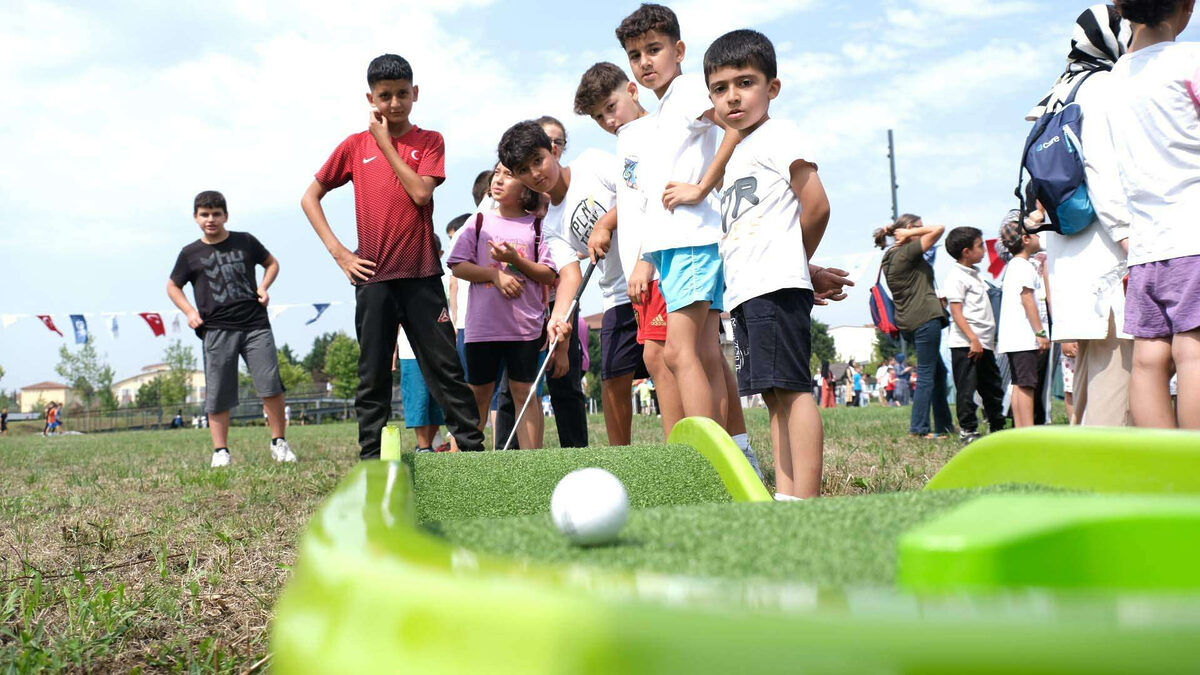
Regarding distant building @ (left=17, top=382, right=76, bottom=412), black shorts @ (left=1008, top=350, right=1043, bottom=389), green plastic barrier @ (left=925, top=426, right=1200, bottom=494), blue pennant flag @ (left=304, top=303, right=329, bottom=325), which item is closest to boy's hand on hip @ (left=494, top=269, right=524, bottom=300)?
green plastic barrier @ (left=925, top=426, right=1200, bottom=494)

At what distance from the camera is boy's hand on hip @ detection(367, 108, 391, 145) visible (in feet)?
15.8

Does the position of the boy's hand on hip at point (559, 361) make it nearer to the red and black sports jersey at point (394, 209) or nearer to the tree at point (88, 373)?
the red and black sports jersey at point (394, 209)

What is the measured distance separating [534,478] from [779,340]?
1.03 m

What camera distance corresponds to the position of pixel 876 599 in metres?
0.86

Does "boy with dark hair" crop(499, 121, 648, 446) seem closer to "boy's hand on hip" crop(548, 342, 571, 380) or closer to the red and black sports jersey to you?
"boy's hand on hip" crop(548, 342, 571, 380)

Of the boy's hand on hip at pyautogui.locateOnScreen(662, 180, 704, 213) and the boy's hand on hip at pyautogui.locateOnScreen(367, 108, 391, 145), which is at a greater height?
the boy's hand on hip at pyautogui.locateOnScreen(367, 108, 391, 145)

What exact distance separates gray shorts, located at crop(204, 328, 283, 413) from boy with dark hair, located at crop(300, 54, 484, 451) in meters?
2.36

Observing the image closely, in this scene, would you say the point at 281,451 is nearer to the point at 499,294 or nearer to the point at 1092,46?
the point at 499,294

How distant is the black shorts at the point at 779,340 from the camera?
129 inches

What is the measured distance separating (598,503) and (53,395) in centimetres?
14305

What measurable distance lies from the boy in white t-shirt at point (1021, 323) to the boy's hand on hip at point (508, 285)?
3.47 metres

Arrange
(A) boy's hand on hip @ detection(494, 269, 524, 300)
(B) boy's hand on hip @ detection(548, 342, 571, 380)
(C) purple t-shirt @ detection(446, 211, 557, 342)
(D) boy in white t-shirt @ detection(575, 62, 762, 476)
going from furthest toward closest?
(C) purple t-shirt @ detection(446, 211, 557, 342) < (A) boy's hand on hip @ detection(494, 269, 524, 300) < (B) boy's hand on hip @ detection(548, 342, 571, 380) < (D) boy in white t-shirt @ detection(575, 62, 762, 476)

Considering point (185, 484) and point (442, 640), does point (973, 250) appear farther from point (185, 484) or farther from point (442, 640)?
point (442, 640)

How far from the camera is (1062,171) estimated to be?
379cm
